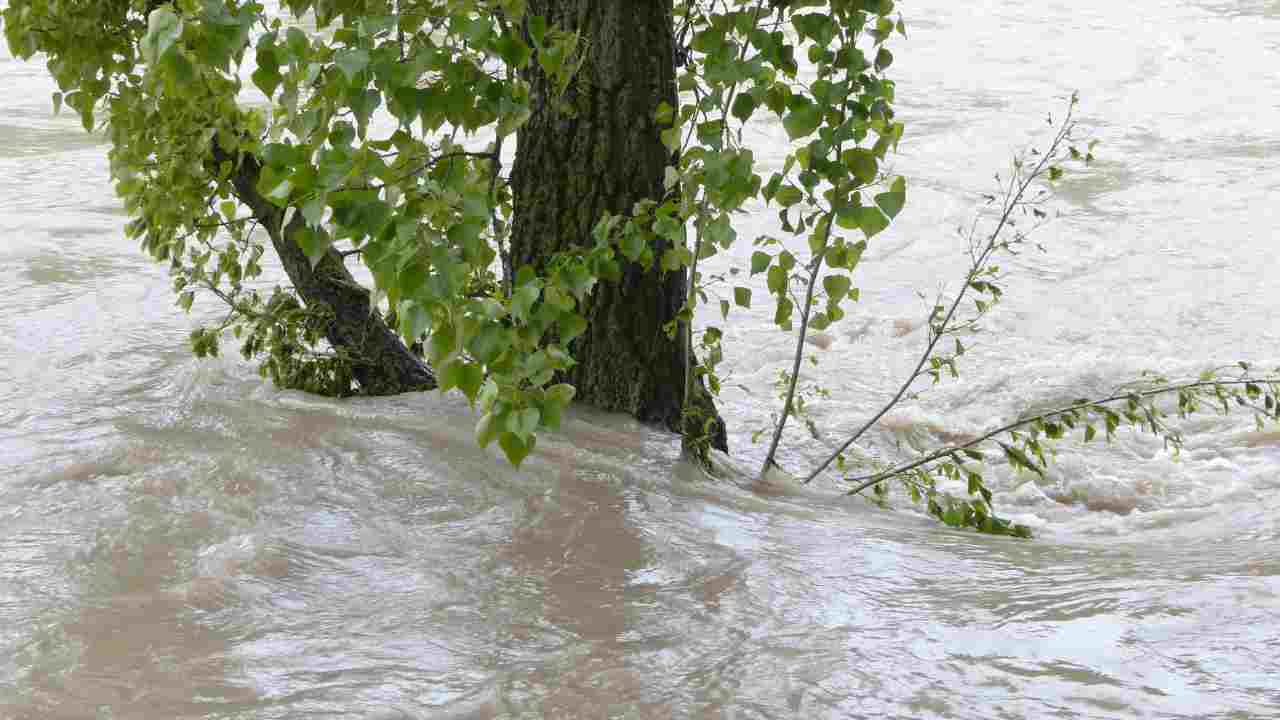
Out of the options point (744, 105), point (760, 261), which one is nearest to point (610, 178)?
point (760, 261)

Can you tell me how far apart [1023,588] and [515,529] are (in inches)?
44.2

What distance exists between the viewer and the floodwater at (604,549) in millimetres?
2516

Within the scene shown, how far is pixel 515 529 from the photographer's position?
3354mm

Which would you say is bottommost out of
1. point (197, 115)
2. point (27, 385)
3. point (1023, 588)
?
point (27, 385)

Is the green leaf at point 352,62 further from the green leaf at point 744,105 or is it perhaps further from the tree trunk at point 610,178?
the tree trunk at point 610,178

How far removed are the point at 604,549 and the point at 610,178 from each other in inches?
48.3

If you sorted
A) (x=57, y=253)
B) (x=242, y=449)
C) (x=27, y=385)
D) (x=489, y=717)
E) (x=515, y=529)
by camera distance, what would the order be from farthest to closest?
1. (x=57, y=253)
2. (x=27, y=385)
3. (x=242, y=449)
4. (x=515, y=529)
5. (x=489, y=717)

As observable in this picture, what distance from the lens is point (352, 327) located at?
4785 mm

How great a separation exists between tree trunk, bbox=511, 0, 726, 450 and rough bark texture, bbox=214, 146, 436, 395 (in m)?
0.74

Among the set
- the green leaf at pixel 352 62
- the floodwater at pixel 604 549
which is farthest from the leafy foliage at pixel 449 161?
the floodwater at pixel 604 549

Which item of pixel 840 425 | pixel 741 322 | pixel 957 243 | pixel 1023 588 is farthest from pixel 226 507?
pixel 957 243

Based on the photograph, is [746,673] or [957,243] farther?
[957,243]

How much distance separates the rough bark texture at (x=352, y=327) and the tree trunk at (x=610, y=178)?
2.44 ft

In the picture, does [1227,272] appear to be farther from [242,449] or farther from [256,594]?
[256,594]
